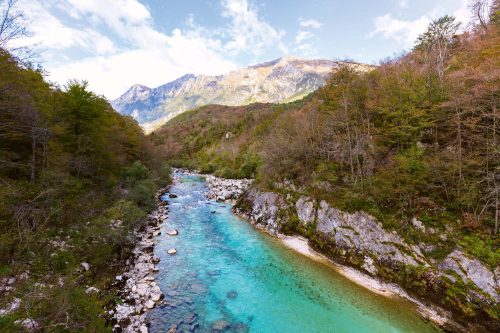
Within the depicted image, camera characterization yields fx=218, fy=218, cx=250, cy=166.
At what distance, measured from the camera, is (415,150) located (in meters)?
16.0

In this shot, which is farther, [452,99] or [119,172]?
[119,172]

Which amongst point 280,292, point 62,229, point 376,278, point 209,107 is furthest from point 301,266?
point 209,107

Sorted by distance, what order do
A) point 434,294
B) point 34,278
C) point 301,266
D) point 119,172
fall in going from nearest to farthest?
point 34,278 < point 434,294 < point 301,266 < point 119,172

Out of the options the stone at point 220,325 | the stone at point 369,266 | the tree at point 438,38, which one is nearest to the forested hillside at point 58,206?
the stone at point 220,325

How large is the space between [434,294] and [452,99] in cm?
1233

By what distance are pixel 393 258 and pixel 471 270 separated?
11.1 feet

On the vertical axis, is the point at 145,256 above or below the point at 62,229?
below

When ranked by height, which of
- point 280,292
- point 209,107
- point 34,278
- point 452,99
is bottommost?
point 280,292

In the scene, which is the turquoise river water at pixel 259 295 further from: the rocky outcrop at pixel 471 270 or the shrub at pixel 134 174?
the shrub at pixel 134 174

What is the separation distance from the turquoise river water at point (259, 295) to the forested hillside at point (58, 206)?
3.38m

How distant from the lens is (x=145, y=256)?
15.5 metres

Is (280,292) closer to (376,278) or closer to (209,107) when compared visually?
(376,278)

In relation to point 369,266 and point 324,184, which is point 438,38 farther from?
point 369,266

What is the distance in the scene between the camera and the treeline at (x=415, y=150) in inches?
495
